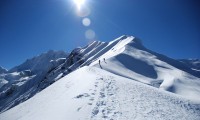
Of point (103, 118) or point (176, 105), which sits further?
point (176, 105)

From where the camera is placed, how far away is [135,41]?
11044 cm

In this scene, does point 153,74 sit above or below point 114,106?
above

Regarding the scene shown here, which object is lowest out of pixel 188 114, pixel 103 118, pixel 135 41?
pixel 188 114

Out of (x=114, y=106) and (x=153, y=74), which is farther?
(x=153, y=74)

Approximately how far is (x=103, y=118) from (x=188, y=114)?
11024 mm

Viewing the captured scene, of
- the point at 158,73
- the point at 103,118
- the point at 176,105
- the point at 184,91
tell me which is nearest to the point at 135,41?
the point at 158,73

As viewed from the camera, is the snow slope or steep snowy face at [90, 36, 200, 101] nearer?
the snow slope

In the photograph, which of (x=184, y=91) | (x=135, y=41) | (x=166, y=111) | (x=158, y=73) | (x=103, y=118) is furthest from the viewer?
(x=135, y=41)

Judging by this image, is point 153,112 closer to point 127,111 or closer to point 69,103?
point 127,111

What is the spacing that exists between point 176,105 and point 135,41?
88.4m

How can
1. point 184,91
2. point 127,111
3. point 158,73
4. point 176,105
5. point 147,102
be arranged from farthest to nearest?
point 158,73 < point 184,91 < point 176,105 < point 147,102 < point 127,111

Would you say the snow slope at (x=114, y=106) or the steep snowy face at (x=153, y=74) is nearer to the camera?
the snow slope at (x=114, y=106)

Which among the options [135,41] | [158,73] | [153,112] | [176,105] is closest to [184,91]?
[158,73]

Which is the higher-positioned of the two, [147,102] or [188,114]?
[147,102]
